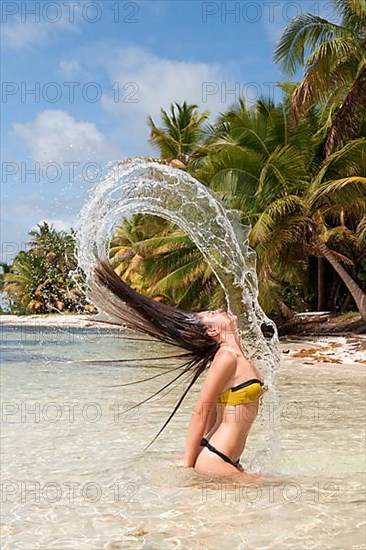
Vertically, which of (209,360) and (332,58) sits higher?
(332,58)

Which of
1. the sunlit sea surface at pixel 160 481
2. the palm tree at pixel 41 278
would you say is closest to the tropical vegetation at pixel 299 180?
the sunlit sea surface at pixel 160 481

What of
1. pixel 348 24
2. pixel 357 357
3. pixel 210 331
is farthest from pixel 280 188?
pixel 210 331

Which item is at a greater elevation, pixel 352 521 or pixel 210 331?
pixel 210 331

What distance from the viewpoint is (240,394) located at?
4539 mm

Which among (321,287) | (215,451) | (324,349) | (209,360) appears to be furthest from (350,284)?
(215,451)

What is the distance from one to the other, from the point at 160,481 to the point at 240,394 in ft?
4.62

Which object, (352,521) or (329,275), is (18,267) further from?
(352,521)

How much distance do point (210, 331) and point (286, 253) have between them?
64.6ft

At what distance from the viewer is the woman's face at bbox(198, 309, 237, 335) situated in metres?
4.62

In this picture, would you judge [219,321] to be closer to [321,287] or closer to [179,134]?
[321,287]

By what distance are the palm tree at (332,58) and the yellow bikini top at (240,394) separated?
15.8 meters

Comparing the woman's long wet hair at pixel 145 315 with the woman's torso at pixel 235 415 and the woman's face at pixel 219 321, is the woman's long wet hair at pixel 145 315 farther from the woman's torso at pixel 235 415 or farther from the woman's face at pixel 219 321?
the woman's torso at pixel 235 415

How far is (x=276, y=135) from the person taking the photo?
2408 cm

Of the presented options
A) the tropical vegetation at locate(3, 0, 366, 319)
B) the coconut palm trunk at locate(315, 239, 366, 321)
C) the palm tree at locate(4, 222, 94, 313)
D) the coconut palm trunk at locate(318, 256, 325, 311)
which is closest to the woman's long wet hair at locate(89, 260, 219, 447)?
the tropical vegetation at locate(3, 0, 366, 319)
